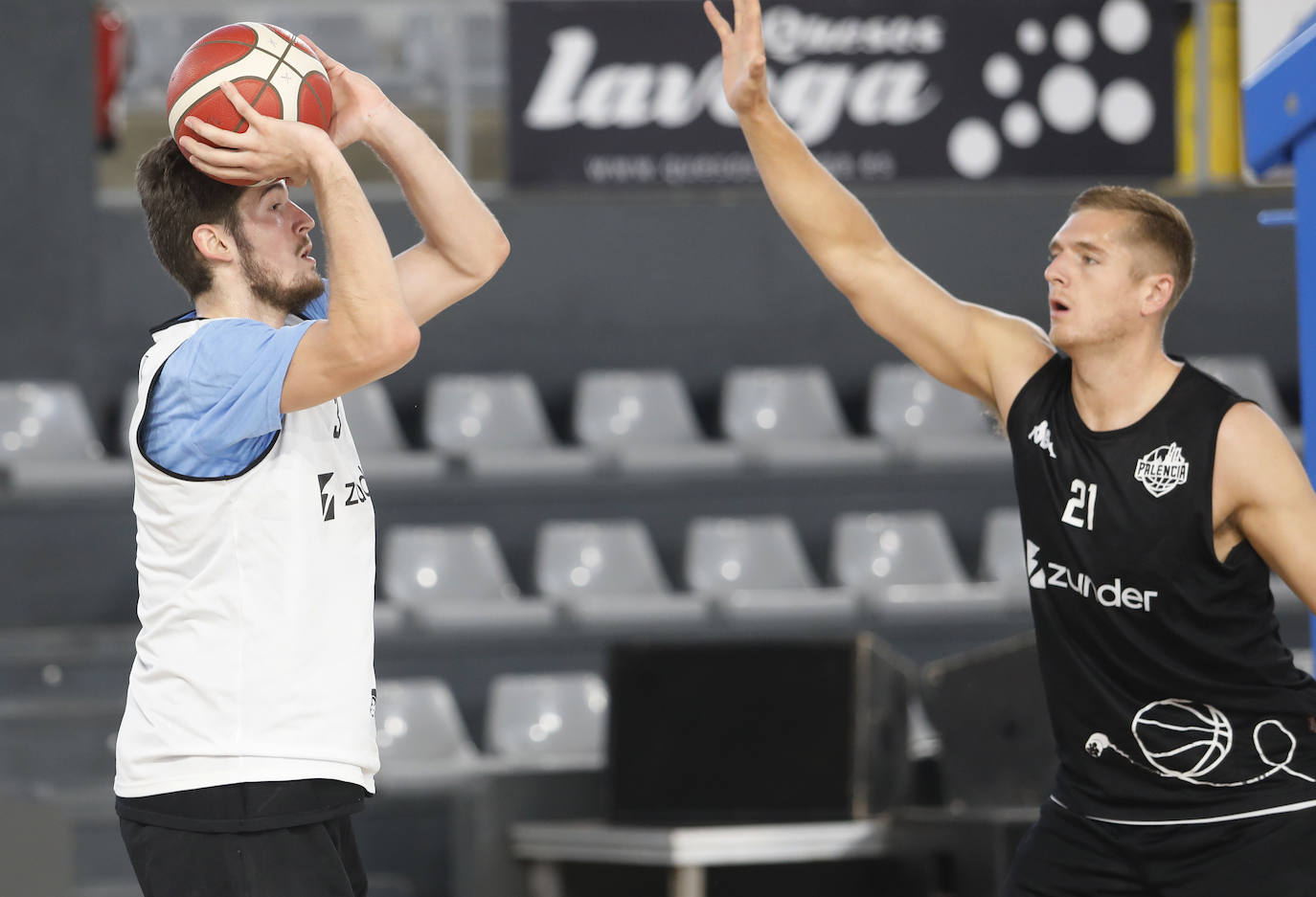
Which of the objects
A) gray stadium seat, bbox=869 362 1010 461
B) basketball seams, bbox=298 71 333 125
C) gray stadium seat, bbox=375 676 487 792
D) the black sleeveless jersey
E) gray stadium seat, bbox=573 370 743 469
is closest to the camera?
basketball seams, bbox=298 71 333 125

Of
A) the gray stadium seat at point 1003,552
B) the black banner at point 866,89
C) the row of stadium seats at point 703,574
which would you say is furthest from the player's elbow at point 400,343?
the black banner at point 866,89

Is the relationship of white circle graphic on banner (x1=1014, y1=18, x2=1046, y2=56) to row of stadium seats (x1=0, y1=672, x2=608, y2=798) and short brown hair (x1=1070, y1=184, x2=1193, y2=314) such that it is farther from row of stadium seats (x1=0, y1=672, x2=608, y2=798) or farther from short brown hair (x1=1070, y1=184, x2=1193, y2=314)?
short brown hair (x1=1070, y1=184, x2=1193, y2=314)

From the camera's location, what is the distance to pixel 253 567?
106 inches

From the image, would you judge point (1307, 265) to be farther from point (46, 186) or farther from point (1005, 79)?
point (46, 186)

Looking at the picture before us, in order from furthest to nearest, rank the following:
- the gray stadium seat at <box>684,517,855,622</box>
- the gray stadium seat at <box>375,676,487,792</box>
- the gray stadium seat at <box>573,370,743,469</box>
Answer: the gray stadium seat at <box>573,370,743,469</box> < the gray stadium seat at <box>684,517,855,622</box> < the gray stadium seat at <box>375,676,487,792</box>

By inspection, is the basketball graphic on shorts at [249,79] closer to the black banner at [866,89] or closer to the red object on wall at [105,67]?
the black banner at [866,89]

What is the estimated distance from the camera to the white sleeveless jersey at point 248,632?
105 inches

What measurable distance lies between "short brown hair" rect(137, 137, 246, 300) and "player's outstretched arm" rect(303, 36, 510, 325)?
33 cm

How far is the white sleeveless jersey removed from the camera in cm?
267

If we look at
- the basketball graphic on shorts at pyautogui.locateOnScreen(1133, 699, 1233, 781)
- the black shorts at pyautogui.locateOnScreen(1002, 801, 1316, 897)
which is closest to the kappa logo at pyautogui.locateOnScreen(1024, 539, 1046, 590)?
the basketball graphic on shorts at pyautogui.locateOnScreen(1133, 699, 1233, 781)

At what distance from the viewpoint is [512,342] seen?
29.6 feet

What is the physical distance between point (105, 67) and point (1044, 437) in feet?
21.5

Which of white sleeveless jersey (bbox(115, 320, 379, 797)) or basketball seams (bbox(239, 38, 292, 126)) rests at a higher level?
basketball seams (bbox(239, 38, 292, 126))

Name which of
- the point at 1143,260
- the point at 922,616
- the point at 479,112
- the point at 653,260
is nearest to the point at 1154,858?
the point at 1143,260
